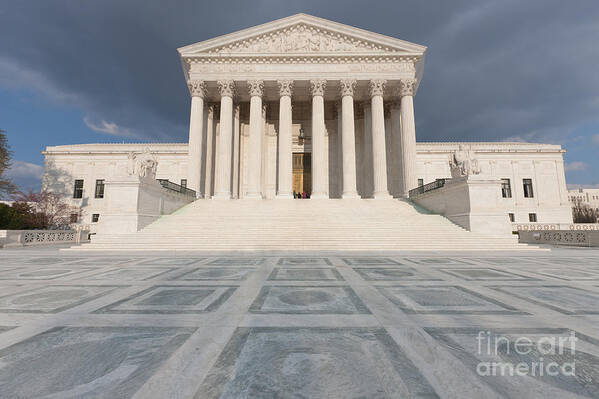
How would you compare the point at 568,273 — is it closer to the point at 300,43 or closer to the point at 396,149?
the point at 396,149

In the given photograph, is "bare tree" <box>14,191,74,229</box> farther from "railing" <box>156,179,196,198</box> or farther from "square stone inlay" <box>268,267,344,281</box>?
"square stone inlay" <box>268,267,344,281</box>

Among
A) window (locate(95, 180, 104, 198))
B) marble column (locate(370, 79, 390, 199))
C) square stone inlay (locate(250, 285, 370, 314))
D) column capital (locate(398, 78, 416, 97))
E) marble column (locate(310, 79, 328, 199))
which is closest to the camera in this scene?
square stone inlay (locate(250, 285, 370, 314))

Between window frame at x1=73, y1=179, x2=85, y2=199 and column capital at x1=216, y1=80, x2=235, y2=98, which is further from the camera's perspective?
window frame at x1=73, y1=179, x2=85, y2=199

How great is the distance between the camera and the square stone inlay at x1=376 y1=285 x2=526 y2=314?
320cm

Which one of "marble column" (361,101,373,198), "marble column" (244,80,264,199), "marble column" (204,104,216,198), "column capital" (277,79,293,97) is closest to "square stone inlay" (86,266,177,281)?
"marble column" (244,80,264,199)

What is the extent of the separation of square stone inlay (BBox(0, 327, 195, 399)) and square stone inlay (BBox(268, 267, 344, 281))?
2.77 m

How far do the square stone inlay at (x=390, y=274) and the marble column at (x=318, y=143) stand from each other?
623 inches

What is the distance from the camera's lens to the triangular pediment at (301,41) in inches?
955

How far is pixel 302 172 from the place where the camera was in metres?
30.5

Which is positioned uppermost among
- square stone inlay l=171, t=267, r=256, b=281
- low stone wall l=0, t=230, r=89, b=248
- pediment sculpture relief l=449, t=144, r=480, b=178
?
pediment sculpture relief l=449, t=144, r=480, b=178

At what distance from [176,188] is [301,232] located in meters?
11.9

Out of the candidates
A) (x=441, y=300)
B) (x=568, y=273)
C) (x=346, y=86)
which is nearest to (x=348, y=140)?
(x=346, y=86)

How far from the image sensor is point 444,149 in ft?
116

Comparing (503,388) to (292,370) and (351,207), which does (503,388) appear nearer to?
(292,370)
